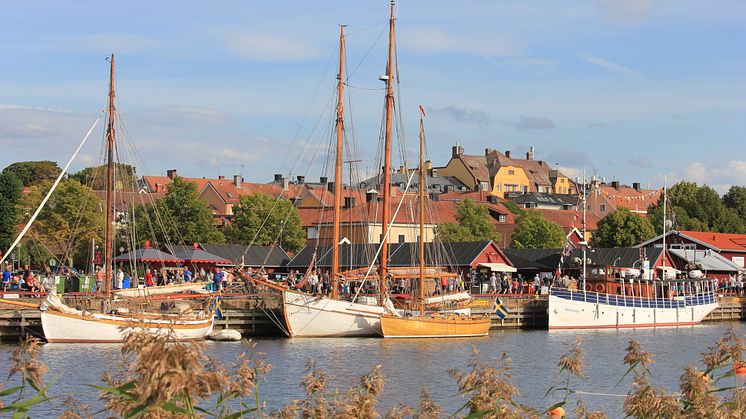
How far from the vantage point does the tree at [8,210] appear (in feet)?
319

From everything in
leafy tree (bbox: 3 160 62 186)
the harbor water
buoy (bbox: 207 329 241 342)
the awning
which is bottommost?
the harbor water

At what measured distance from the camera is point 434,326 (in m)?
54.5

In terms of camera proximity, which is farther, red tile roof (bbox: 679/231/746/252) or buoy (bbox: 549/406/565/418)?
red tile roof (bbox: 679/231/746/252)

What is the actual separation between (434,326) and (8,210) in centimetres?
5720

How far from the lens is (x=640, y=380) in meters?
9.79

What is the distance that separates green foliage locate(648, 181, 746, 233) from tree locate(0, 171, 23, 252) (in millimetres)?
64846

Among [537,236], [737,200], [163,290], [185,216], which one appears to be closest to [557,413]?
[163,290]

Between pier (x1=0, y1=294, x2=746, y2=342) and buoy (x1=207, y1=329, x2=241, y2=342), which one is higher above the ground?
pier (x1=0, y1=294, x2=746, y2=342)

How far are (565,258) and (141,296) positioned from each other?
34.7 meters

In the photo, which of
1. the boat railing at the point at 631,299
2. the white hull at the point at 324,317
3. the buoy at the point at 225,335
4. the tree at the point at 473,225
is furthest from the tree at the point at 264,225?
the buoy at the point at 225,335

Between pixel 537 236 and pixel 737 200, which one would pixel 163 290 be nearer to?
pixel 537 236

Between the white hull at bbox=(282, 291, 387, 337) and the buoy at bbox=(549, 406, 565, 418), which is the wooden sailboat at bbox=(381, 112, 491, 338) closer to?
the white hull at bbox=(282, 291, 387, 337)

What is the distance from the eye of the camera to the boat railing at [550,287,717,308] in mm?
66188

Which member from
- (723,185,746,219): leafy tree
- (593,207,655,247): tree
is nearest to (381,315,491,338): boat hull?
(593,207,655,247): tree
